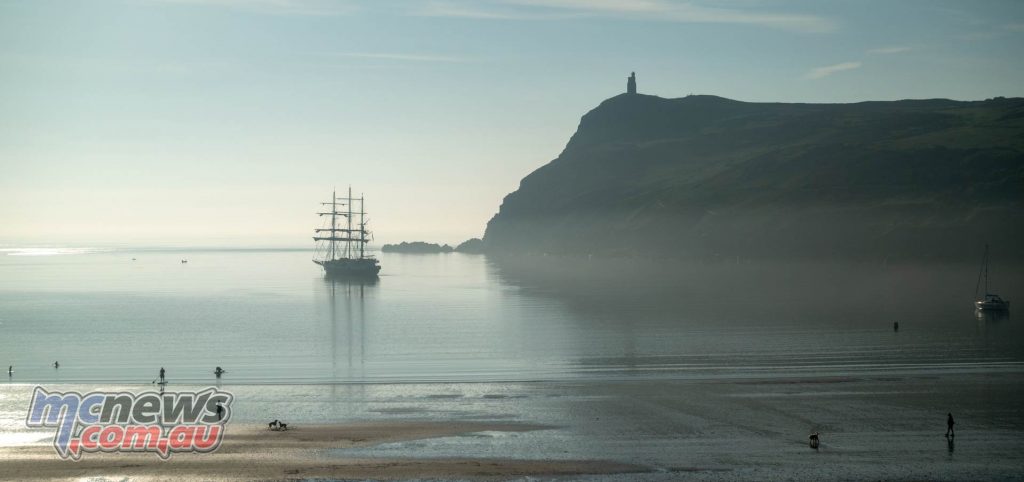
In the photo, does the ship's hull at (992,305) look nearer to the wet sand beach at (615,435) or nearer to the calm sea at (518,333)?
the calm sea at (518,333)

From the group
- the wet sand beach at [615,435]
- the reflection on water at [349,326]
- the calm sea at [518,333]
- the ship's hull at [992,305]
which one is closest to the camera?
the wet sand beach at [615,435]

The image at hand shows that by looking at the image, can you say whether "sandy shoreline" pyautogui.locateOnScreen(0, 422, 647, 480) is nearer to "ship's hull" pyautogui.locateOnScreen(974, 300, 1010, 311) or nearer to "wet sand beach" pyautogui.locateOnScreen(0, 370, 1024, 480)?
"wet sand beach" pyautogui.locateOnScreen(0, 370, 1024, 480)

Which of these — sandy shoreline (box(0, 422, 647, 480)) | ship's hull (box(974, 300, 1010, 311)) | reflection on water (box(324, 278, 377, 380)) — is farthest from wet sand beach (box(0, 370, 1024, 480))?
ship's hull (box(974, 300, 1010, 311))

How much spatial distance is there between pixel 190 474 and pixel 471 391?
22.3 meters

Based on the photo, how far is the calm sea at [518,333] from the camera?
2504 inches

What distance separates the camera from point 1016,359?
65.2 meters

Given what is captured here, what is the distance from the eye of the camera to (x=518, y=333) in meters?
88.5

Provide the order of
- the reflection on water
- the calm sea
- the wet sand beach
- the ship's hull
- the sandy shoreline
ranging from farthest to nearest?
1. the ship's hull
2. the reflection on water
3. the calm sea
4. the wet sand beach
5. the sandy shoreline

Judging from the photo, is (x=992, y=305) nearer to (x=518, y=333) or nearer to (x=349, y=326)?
(x=518, y=333)

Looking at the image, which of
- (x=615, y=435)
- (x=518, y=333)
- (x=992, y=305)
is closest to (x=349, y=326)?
(x=518, y=333)

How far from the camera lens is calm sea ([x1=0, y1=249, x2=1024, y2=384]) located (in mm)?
63603

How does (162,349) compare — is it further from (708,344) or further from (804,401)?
(804,401)

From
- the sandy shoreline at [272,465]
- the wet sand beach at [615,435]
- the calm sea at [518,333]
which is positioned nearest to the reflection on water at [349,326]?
the calm sea at [518,333]

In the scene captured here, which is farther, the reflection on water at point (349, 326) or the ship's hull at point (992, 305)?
the ship's hull at point (992, 305)
